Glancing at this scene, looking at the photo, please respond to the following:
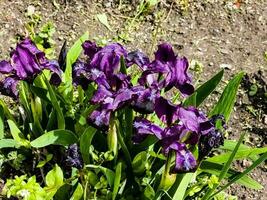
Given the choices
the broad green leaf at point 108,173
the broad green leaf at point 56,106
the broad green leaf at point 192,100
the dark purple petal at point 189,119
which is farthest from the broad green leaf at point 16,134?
the dark purple petal at point 189,119

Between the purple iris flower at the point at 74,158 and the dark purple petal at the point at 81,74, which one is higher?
the dark purple petal at the point at 81,74

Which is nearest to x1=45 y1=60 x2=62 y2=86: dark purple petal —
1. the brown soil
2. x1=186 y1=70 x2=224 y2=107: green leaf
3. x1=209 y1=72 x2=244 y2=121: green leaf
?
x1=186 y1=70 x2=224 y2=107: green leaf

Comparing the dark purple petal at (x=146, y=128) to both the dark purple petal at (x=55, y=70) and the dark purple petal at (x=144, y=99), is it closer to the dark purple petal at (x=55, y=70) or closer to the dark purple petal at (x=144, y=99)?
the dark purple petal at (x=144, y=99)

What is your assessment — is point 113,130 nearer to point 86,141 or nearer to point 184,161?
point 86,141

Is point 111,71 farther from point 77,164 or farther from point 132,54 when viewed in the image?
point 77,164

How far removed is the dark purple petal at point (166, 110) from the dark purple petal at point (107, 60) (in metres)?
0.25

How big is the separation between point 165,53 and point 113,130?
354mm

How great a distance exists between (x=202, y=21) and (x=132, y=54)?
54.9 inches

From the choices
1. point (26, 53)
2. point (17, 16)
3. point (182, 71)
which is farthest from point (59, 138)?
point (17, 16)

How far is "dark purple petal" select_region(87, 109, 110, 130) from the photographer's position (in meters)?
2.05

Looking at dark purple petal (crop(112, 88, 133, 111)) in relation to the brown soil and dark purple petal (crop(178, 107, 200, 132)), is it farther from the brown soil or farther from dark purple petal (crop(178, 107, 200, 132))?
the brown soil

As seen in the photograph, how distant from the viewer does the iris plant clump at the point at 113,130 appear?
1.99 m

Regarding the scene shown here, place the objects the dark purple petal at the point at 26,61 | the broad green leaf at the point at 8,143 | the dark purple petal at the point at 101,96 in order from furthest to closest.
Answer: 1. the broad green leaf at the point at 8,143
2. the dark purple petal at the point at 26,61
3. the dark purple petal at the point at 101,96

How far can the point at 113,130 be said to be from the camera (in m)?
2.21
